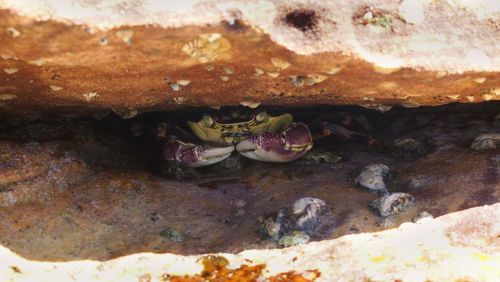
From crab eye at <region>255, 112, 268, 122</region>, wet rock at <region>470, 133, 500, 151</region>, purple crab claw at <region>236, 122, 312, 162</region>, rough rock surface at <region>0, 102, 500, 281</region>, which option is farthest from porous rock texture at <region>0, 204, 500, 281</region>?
crab eye at <region>255, 112, 268, 122</region>

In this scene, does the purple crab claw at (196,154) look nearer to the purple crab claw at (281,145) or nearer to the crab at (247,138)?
the crab at (247,138)

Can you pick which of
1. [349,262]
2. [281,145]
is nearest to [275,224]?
[349,262]

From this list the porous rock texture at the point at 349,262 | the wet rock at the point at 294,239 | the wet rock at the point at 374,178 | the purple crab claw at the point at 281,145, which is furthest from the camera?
the purple crab claw at the point at 281,145

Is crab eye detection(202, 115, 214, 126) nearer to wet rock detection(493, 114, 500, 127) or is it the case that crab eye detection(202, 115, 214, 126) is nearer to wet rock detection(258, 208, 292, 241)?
wet rock detection(258, 208, 292, 241)

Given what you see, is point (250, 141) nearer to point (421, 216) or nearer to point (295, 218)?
point (295, 218)

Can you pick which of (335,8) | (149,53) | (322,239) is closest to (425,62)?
(335,8)

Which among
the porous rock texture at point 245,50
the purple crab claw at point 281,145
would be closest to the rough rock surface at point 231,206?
the purple crab claw at point 281,145

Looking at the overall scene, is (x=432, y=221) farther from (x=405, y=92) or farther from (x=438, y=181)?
(x=405, y=92)
